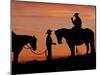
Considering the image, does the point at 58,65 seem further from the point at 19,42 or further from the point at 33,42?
the point at 19,42

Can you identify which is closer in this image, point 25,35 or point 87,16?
point 25,35

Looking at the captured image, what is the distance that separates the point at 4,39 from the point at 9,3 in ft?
1.14

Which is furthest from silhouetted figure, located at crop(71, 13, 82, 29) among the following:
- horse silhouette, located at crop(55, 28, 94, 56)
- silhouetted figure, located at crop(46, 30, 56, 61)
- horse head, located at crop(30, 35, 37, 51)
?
horse head, located at crop(30, 35, 37, 51)

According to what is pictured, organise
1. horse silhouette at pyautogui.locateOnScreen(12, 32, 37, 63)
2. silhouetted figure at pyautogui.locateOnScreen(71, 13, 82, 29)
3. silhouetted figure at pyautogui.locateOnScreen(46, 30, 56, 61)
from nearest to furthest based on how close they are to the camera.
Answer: horse silhouette at pyautogui.locateOnScreen(12, 32, 37, 63) < silhouetted figure at pyautogui.locateOnScreen(46, 30, 56, 61) < silhouetted figure at pyautogui.locateOnScreen(71, 13, 82, 29)

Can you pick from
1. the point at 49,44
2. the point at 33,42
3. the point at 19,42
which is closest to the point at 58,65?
the point at 49,44

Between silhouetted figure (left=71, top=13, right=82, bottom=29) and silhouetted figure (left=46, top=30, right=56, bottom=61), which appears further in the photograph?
silhouetted figure (left=71, top=13, right=82, bottom=29)

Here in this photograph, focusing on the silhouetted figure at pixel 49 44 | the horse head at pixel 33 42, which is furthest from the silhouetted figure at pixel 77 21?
the horse head at pixel 33 42

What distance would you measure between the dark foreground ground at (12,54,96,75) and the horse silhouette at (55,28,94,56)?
0.09 metres

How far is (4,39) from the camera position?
2.25 m

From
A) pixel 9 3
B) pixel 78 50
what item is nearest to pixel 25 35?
pixel 9 3

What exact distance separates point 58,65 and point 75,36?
1.19 feet

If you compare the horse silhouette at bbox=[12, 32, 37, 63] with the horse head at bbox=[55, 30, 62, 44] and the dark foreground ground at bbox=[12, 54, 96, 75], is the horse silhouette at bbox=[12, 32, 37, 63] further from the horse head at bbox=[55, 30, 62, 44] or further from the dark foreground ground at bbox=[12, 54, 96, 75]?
the horse head at bbox=[55, 30, 62, 44]

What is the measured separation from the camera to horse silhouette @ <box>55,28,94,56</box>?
8.13 feet

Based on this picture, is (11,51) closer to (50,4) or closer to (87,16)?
(50,4)
